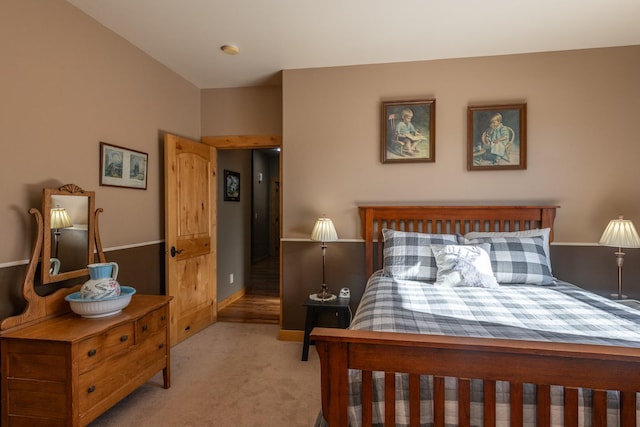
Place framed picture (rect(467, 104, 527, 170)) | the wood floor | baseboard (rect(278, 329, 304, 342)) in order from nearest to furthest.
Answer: framed picture (rect(467, 104, 527, 170))
baseboard (rect(278, 329, 304, 342))
the wood floor

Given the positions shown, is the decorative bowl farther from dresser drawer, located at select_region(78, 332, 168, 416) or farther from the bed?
the bed

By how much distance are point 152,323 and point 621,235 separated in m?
3.45

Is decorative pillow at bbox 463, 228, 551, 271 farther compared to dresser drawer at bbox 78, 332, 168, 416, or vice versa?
decorative pillow at bbox 463, 228, 551, 271

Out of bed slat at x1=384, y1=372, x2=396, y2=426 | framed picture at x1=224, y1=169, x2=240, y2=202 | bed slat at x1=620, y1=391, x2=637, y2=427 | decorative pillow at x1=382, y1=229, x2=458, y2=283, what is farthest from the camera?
framed picture at x1=224, y1=169, x2=240, y2=202

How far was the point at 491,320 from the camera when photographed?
1.56 m

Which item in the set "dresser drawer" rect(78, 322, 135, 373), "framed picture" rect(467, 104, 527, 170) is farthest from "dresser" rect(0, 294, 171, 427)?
"framed picture" rect(467, 104, 527, 170)

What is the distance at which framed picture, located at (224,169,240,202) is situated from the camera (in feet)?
Result: 14.7

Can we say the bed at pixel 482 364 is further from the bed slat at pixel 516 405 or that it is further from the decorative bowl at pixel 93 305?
the decorative bowl at pixel 93 305

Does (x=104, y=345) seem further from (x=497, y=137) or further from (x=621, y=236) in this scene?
(x=621, y=236)

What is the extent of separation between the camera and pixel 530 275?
2.39 m

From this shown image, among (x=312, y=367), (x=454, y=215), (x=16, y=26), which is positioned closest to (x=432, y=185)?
(x=454, y=215)

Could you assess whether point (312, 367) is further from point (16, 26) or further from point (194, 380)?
point (16, 26)

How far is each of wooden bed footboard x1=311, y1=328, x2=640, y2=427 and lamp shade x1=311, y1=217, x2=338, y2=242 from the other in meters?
1.77

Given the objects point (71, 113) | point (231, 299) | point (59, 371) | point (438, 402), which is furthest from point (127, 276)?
point (438, 402)
